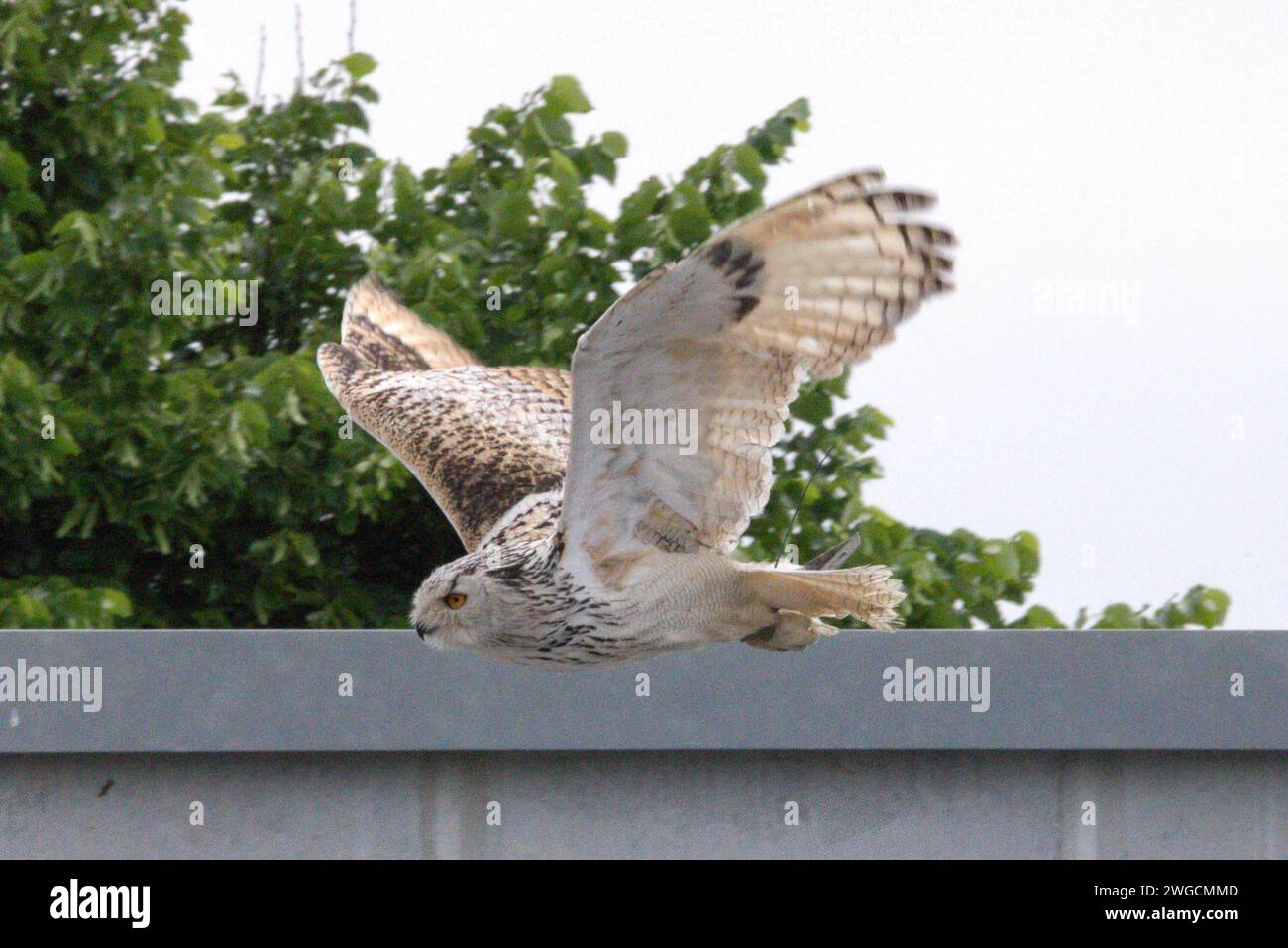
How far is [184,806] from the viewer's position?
17.0 ft

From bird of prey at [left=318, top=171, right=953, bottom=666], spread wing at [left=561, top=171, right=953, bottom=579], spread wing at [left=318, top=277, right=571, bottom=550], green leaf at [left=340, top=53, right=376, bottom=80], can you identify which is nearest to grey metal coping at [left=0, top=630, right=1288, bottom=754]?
spread wing at [left=318, top=277, right=571, bottom=550]

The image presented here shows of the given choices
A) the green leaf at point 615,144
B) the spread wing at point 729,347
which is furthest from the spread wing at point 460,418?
the green leaf at point 615,144

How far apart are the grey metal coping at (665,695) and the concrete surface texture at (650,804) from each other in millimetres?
162

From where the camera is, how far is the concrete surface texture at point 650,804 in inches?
204

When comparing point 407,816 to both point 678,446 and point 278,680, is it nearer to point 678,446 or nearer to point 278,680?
point 278,680

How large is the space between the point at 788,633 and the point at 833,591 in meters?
0.13

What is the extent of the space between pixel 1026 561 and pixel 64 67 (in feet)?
13.2

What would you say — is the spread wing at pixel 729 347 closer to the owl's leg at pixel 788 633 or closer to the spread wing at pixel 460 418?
the owl's leg at pixel 788 633

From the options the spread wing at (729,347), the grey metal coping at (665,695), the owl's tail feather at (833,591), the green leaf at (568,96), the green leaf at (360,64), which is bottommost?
the grey metal coping at (665,695)

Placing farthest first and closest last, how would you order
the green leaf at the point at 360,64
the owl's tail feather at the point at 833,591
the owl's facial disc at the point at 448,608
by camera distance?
the green leaf at the point at 360,64, the owl's tail feather at the point at 833,591, the owl's facial disc at the point at 448,608

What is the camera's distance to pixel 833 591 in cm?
335

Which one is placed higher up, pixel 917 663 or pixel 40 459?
pixel 40 459

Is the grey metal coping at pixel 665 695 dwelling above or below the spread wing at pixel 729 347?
below

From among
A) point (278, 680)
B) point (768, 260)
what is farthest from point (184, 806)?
point (768, 260)
